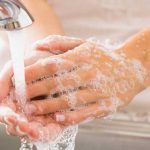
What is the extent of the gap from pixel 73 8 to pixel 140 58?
412 mm

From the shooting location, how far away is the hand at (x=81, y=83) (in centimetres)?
71

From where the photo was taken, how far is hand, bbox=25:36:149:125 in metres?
0.71

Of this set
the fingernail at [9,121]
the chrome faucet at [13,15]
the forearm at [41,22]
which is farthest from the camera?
the forearm at [41,22]

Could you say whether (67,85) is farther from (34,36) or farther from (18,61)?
(34,36)

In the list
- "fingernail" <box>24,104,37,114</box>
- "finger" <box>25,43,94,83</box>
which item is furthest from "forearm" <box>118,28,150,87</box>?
"fingernail" <box>24,104,37,114</box>

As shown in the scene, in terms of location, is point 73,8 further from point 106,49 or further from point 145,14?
point 106,49

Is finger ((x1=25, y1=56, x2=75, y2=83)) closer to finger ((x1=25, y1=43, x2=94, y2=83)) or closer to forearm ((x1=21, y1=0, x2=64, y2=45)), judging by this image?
finger ((x1=25, y1=43, x2=94, y2=83))

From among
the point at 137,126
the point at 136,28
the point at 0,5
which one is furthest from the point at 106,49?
the point at 136,28

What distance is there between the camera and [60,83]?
71 cm

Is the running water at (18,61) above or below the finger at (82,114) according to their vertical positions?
above

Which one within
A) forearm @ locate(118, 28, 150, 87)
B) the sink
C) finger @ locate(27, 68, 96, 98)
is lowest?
the sink

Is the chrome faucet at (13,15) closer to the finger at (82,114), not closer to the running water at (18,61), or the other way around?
the running water at (18,61)

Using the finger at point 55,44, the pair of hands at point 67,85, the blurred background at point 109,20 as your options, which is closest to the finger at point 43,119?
the pair of hands at point 67,85

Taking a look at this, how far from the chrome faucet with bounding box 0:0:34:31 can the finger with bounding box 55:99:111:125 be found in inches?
7.8
